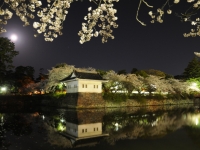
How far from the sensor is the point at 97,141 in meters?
7.83

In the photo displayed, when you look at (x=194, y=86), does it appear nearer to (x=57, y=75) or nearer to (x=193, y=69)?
(x=193, y=69)

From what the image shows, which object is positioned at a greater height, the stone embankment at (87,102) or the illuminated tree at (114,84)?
the illuminated tree at (114,84)

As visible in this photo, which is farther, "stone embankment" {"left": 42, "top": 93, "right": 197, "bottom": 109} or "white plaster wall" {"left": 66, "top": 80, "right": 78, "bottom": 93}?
"white plaster wall" {"left": 66, "top": 80, "right": 78, "bottom": 93}

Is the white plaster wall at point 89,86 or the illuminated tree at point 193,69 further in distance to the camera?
the illuminated tree at point 193,69

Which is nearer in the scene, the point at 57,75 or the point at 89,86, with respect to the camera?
the point at 89,86

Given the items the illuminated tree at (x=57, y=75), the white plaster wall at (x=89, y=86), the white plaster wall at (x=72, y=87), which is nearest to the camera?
the white plaster wall at (x=89, y=86)

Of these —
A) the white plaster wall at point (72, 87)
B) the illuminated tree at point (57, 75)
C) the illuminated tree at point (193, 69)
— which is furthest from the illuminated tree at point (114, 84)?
the illuminated tree at point (193, 69)

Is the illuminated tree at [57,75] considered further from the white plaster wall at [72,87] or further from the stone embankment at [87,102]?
the white plaster wall at [72,87]

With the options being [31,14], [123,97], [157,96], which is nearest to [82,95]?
[123,97]

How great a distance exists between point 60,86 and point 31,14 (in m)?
24.5

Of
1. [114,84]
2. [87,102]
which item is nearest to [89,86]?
[87,102]

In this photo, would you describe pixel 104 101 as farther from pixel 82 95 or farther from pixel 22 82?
pixel 22 82

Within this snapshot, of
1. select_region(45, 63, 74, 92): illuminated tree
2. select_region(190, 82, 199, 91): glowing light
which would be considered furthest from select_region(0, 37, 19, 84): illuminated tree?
select_region(190, 82, 199, 91): glowing light

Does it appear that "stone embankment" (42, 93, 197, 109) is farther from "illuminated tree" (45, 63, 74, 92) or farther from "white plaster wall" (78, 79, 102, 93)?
"illuminated tree" (45, 63, 74, 92)
